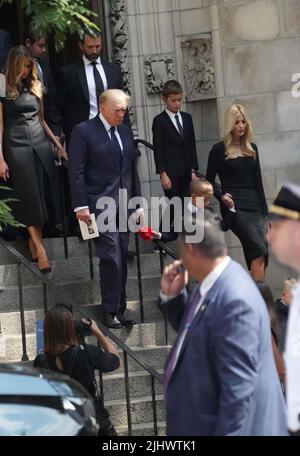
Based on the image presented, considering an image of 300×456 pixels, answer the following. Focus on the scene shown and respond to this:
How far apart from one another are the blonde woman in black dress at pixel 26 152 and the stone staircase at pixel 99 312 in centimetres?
33

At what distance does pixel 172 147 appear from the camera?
11.2m

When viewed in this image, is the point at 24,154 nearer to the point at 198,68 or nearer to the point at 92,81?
the point at 92,81

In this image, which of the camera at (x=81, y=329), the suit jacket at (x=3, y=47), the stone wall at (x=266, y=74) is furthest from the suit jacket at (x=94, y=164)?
the stone wall at (x=266, y=74)

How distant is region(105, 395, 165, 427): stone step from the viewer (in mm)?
9453

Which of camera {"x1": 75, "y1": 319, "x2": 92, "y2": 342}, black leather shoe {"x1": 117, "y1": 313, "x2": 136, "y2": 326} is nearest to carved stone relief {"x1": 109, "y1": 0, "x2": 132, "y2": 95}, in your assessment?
black leather shoe {"x1": 117, "y1": 313, "x2": 136, "y2": 326}

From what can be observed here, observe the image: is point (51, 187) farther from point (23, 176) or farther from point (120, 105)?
point (120, 105)

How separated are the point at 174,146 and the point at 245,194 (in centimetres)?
87

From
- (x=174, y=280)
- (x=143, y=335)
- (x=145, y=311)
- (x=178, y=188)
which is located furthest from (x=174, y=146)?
(x=174, y=280)

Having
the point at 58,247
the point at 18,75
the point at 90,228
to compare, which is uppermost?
the point at 18,75

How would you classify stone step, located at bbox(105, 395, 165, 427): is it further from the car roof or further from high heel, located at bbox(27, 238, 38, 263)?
the car roof

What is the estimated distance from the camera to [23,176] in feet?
34.4

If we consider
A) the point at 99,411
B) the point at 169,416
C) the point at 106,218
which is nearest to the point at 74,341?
the point at 99,411

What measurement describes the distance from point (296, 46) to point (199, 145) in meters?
1.44

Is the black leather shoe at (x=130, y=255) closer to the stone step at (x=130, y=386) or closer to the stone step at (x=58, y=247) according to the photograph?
the stone step at (x=58, y=247)
